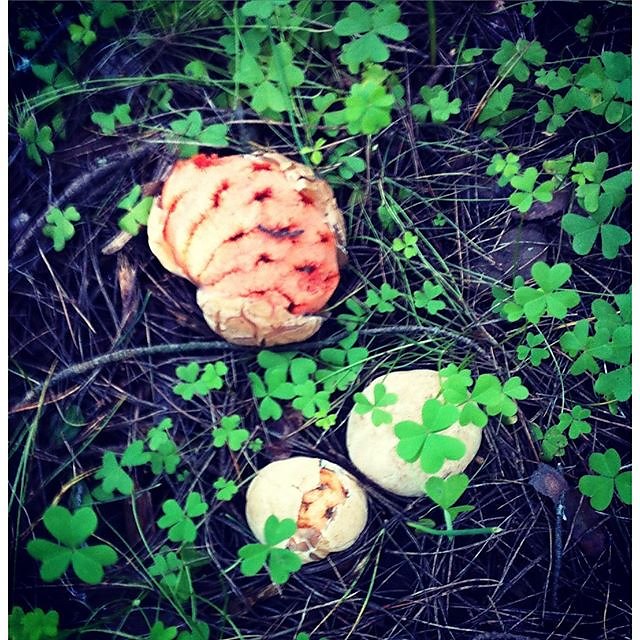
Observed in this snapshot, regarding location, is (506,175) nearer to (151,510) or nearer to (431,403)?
(431,403)

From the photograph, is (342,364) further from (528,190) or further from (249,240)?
(528,190)

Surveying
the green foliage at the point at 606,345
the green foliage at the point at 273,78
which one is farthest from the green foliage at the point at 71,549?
the green foliage at the point at 606,345

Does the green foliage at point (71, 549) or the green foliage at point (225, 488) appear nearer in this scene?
the green foliage at point (71, 549)

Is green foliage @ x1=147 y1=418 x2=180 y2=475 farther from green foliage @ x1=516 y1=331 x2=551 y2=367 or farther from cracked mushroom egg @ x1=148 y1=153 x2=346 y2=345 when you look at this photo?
green foliage @ x1=516 y1=331 x2=551 y2=367

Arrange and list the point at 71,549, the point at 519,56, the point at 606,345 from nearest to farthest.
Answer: the point at 71,549, the point at 606,345, the point at 519,56

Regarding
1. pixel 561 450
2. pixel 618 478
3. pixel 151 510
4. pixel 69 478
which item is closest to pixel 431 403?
pixel 561 450

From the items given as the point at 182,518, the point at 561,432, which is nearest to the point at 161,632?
the point at 182,518

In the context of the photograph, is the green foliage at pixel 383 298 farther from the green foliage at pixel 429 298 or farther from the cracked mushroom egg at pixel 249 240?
the cracked mushroom egg at pixel 249 240

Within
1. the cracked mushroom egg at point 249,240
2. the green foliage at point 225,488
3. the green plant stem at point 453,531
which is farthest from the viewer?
the green foliage at point 225,488
